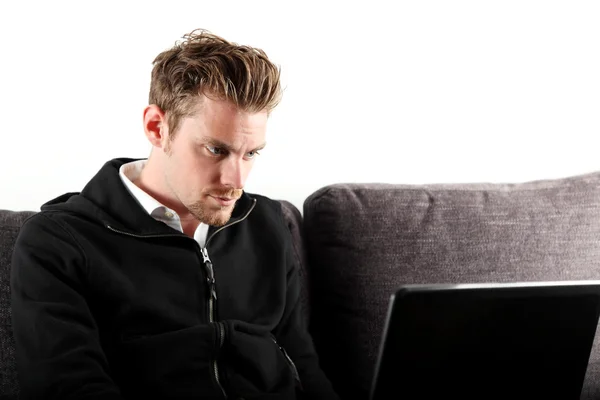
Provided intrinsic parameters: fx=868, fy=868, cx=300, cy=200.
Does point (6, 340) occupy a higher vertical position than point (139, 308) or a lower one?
lower

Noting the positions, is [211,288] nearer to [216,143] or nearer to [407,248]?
[216,143]

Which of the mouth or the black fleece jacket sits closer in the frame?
the black fleece jacket

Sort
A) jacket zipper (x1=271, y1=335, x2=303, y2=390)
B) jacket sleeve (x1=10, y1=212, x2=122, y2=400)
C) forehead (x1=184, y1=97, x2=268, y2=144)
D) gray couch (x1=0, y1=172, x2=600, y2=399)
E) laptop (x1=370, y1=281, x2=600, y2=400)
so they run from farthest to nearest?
gray couch (x1=0, y1=172, x2=600, y2=399) → jacket zipper (x1=271, y1=335, x2=303, y2=390) → forehead (x1=184, y1=97, x2=268, y2=144) → jacket sleeve (x1=10, y1=212, x2=122, y2=400) → laptop (x1=370, y1=281, x2=600, y2=400)

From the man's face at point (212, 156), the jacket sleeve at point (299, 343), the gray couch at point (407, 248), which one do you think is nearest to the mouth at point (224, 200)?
the man's face at point (212, 156)

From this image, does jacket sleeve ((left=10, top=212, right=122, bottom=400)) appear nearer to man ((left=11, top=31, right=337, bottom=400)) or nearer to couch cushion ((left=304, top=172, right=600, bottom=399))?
man ((left=11, top=31, right=337, bottom=400))

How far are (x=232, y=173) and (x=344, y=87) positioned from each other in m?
0.76

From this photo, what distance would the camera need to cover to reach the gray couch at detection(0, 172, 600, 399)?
199 centimetres

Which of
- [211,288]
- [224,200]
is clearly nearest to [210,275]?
[211,288]

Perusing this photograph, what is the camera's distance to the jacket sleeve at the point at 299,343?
181 cm

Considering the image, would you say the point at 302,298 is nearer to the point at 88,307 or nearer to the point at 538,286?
the point at 88,307

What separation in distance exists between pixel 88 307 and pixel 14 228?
11.6 inches

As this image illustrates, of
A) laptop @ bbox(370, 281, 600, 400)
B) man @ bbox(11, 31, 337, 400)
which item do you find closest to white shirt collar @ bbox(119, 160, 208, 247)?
man @ bbox(11, 31, 337, 400)

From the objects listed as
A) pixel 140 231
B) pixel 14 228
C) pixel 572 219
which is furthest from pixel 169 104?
pixel 572 219

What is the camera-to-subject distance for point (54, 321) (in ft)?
4.88
